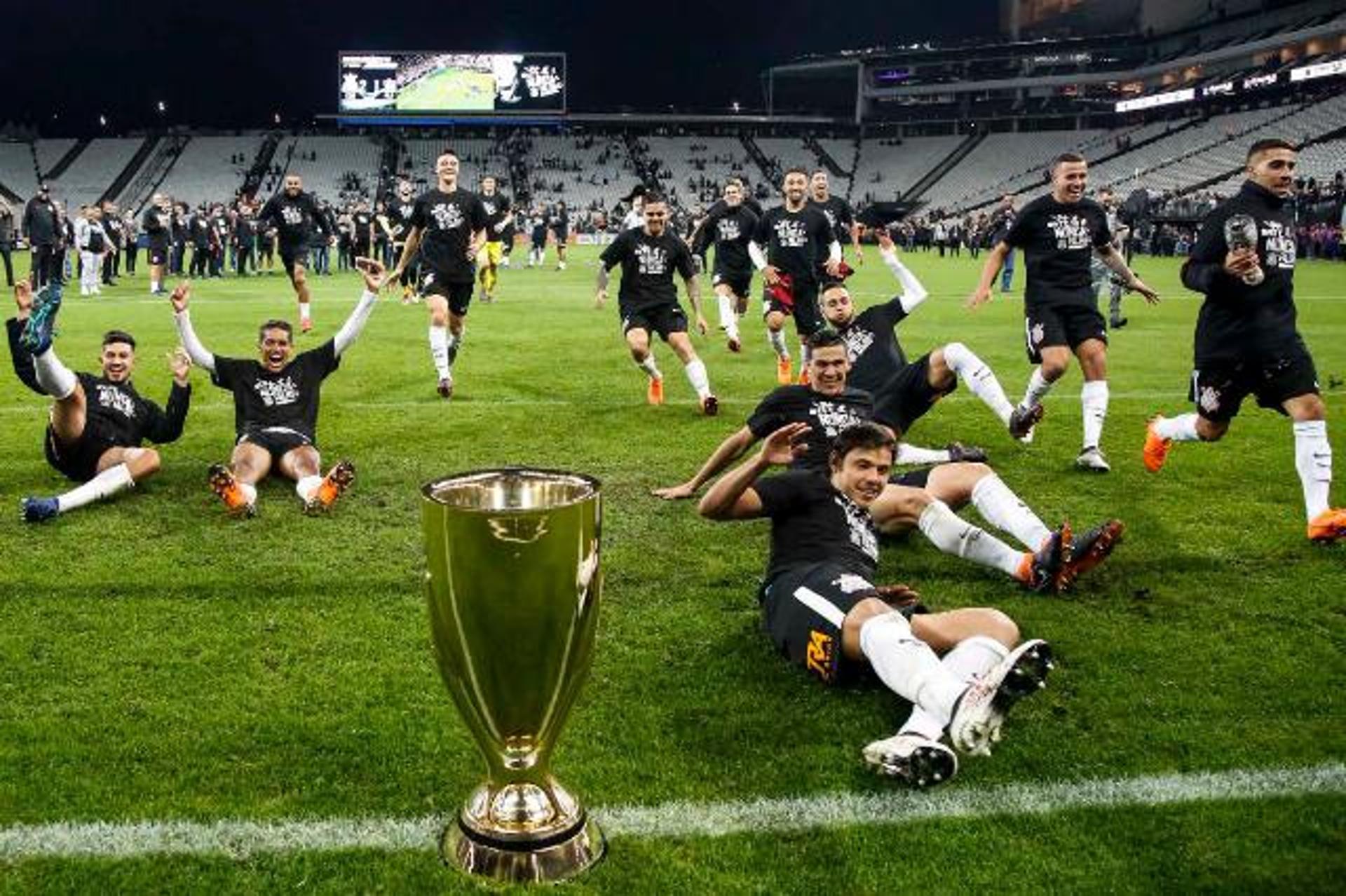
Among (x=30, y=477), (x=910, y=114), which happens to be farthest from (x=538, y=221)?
(x=910, y=114)

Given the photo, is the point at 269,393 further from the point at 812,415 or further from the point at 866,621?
the point at 866,621

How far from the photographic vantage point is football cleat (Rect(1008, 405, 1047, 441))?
7.31 meters

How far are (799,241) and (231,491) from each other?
7.05 m

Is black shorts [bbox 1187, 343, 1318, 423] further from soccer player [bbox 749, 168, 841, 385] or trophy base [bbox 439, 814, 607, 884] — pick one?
soccer player [bbox 749, 168, 841, 385]

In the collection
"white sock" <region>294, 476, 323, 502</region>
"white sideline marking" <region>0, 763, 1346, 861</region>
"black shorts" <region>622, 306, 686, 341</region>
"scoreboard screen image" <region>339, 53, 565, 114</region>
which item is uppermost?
"scoreboard screen image" <region>339, 53, 565, 114</region>

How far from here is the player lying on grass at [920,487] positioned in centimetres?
521

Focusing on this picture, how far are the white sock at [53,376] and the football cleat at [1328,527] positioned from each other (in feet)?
22.2

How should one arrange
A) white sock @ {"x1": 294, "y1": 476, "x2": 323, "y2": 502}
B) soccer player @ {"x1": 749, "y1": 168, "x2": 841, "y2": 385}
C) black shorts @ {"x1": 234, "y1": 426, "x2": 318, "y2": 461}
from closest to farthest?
white sock @ {"x1": 294, "y1": 476, "x2": 323, "y2": 502}, black shorts @ {"x1": 234, "y1": 426, "x2": 318, "y2": 461}, soccer player @ {"x1": 749, "y1": 168, "x2": 841, "y2": 385}

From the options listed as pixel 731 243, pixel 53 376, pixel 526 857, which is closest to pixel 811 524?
pixel 526 857

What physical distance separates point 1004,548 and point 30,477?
6.14 meters

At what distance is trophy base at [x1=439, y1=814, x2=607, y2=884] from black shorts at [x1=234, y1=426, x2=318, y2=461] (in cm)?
463

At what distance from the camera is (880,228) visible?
7.85m

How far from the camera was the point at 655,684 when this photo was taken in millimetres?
4094

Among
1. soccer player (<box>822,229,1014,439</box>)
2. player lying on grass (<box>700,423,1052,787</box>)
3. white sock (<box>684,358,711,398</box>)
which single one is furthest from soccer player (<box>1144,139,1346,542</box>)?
white sock (<box>684,358,711,398</box>)
